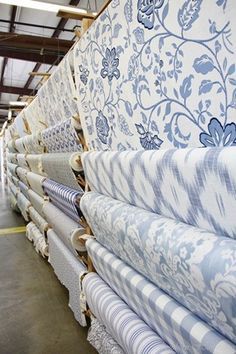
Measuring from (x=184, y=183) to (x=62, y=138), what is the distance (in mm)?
1563

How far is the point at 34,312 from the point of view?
249 centimetres

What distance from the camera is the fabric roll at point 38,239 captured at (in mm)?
3482

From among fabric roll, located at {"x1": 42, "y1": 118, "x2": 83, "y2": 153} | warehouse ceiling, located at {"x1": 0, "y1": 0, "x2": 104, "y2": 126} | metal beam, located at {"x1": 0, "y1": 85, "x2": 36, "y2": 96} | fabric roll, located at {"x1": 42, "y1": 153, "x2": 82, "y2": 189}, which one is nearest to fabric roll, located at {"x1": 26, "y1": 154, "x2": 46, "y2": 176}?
fabric roll, located at {"x1": 42, "y1": 118, "x2": 83, "y2": 153}

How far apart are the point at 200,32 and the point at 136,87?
1.22 feet

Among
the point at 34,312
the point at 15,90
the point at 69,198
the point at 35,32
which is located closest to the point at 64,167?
the point at 69,198

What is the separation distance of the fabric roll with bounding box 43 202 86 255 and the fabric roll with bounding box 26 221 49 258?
24.1 inches

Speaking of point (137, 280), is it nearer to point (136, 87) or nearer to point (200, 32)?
point (136, 87)

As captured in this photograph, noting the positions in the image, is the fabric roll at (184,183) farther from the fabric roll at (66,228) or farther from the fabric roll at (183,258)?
the fabric roll at (66,228)

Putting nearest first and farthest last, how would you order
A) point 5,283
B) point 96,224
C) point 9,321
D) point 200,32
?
point 200,32 → point 96,224 → point 9,321 → point 5,283

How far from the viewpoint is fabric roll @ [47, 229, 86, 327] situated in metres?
2.08

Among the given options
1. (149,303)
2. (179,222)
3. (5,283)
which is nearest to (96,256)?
(149,303)

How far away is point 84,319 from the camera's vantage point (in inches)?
80.4

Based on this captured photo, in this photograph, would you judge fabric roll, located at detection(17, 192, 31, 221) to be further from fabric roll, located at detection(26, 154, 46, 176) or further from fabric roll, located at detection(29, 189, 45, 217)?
fabric roll, located at detection(26, 154, 46, 176)

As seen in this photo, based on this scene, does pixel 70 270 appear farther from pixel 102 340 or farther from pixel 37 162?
pixel 37 162
